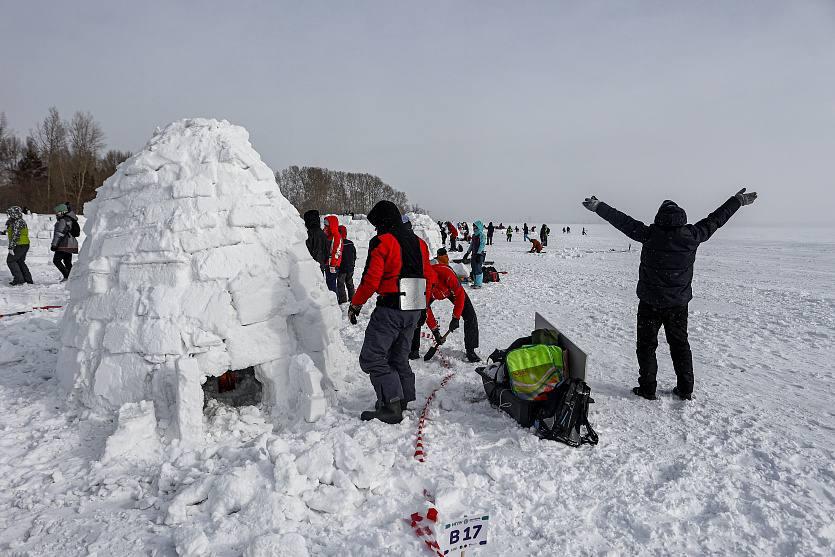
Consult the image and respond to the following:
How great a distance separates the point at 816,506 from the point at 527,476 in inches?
61.8

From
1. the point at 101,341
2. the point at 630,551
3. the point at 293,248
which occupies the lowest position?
the point at 630,551

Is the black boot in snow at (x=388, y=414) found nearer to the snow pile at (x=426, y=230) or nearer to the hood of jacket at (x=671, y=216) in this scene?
the hood of jacket at (x=671, y=216)

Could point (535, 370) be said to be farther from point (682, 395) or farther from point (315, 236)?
point (315, 236)

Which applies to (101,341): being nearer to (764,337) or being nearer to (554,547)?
(554,547)

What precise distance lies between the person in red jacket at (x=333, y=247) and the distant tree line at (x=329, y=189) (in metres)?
26.8

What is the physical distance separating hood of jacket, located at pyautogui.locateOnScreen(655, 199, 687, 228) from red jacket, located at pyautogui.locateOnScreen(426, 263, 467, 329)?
2.11m

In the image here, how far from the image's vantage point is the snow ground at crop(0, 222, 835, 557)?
2.20 m

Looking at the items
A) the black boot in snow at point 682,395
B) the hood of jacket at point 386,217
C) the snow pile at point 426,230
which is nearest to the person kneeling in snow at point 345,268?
the hood of jacket at point 386,217

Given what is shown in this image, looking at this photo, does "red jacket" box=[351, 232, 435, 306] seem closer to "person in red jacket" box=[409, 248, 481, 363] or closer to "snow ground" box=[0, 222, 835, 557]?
"snow ground" box=[0, 222, 835, 557]

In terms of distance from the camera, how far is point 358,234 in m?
15.8

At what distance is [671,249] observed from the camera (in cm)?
370

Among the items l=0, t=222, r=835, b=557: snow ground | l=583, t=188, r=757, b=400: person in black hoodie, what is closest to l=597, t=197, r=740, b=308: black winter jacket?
l=583, t=188, r=757, b=400: person in black hoodie

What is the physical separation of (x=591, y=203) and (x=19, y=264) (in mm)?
10450

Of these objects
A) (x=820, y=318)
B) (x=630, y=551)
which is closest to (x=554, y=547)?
(x=630, y=551)
